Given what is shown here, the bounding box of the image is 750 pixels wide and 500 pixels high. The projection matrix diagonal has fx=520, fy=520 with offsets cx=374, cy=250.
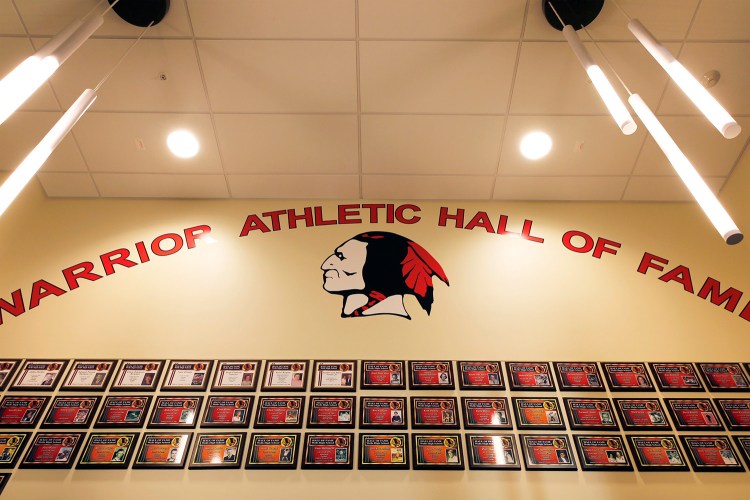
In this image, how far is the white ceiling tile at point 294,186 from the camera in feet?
13.4

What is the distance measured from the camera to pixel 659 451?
2619 mm

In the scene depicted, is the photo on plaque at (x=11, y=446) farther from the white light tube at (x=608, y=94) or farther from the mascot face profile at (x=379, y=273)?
the white light tube at (x=608, y=94)

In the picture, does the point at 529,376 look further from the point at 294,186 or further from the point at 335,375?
the point at 294,186

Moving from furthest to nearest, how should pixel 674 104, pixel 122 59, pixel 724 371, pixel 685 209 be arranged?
1. pixel 685 209
2. pixel 674 104
3. pixel 122 59
4. pixel 724 371

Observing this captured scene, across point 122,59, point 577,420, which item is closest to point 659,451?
point 577,420

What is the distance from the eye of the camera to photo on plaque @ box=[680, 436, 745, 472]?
8.42 feet

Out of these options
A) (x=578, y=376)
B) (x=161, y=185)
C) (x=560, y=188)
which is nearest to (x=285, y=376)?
(x=578, y=376)

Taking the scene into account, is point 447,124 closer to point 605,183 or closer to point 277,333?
point 605,183

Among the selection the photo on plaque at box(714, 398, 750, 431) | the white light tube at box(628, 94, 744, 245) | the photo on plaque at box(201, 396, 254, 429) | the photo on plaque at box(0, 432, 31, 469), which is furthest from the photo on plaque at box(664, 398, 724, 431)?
the photo on plaque at box(0, 432, 31, 469)

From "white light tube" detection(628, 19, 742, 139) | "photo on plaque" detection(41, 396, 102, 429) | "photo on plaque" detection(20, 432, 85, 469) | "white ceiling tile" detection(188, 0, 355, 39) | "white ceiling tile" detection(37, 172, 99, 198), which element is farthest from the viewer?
"white ceiling tile" detection(37, 172, 99, 198)

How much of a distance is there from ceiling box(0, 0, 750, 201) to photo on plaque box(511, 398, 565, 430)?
1849 mm

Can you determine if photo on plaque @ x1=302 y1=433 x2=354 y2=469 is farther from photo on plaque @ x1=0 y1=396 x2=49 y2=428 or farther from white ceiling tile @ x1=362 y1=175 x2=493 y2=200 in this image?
white ceiling tile @ x1=362 y1=175 x2=493 y2=200

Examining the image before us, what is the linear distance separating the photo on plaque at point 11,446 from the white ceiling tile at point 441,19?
117 inches

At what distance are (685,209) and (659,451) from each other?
7.22ft
